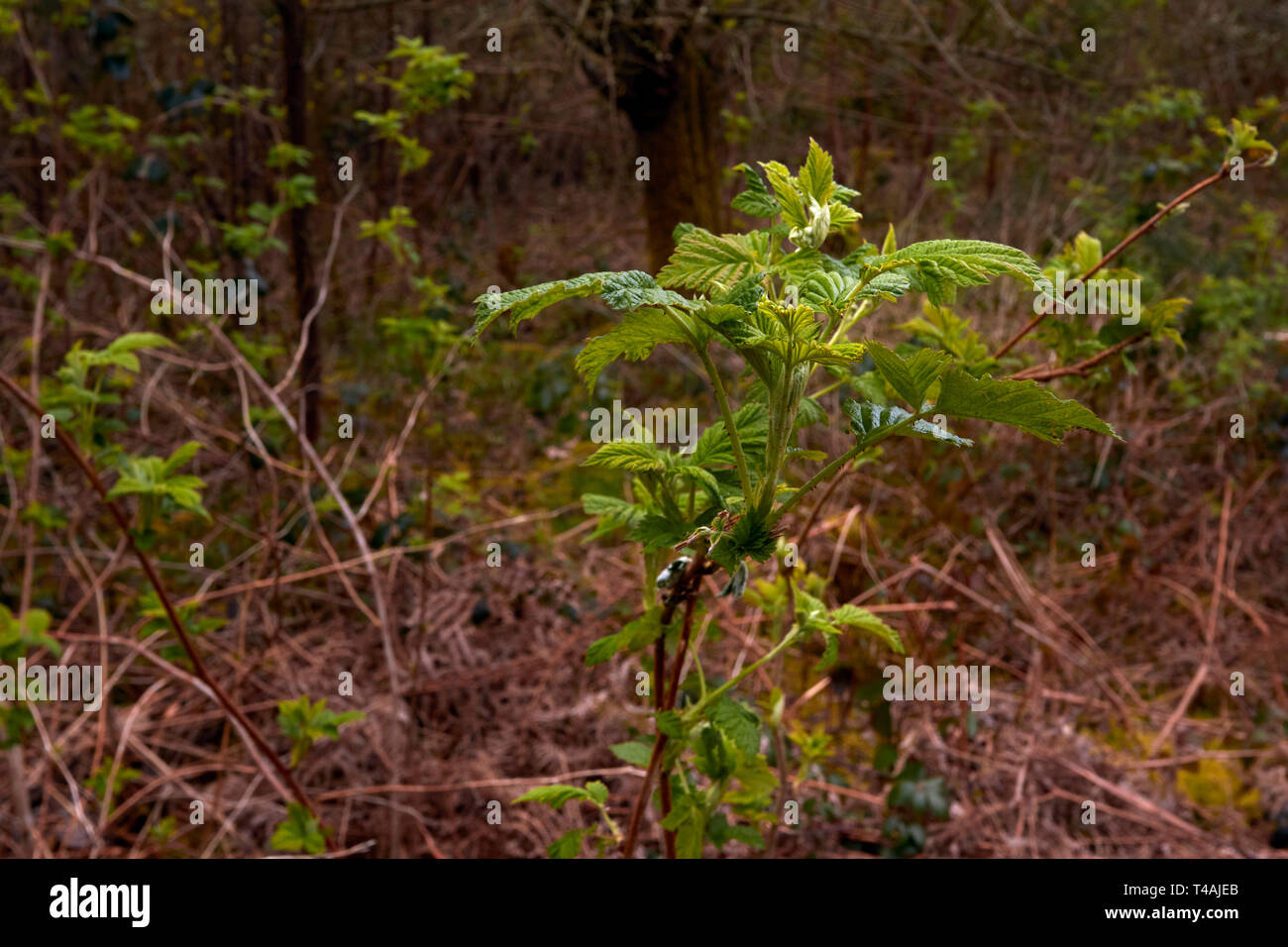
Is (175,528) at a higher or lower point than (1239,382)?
lower

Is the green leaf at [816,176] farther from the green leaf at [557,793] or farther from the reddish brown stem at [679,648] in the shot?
the green leaf at [557,793]

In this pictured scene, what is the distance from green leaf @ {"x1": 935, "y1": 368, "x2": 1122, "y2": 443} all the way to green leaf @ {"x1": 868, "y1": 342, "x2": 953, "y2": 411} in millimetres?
27

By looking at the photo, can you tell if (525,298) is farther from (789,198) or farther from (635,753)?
(635,753)

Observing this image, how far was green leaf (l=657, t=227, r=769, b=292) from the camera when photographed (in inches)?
Answer: 41.8

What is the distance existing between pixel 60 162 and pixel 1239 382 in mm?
5439

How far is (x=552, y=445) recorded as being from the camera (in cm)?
562

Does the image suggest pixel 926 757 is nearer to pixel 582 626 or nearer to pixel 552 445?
pixel 582 626

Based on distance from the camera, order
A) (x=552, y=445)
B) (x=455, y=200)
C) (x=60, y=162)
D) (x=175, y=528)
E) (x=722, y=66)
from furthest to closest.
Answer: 1. (x=455, y=200)
2. (x=722, y=66)
3. (x=552, y=445)
4. (x=175, y=528)
5. (x=60, y=162)

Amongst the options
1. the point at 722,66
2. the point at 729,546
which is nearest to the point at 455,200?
the point at 722,66

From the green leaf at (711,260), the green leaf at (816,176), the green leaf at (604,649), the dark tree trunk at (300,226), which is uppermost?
the dark tree trunk at (300,226)

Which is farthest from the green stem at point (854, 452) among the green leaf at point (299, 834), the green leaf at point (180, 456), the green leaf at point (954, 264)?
the green leaf at point (299, 834)

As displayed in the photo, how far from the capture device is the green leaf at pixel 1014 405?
92cm

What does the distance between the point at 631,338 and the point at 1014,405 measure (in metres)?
0.38

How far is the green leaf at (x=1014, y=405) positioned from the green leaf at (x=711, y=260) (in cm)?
27
